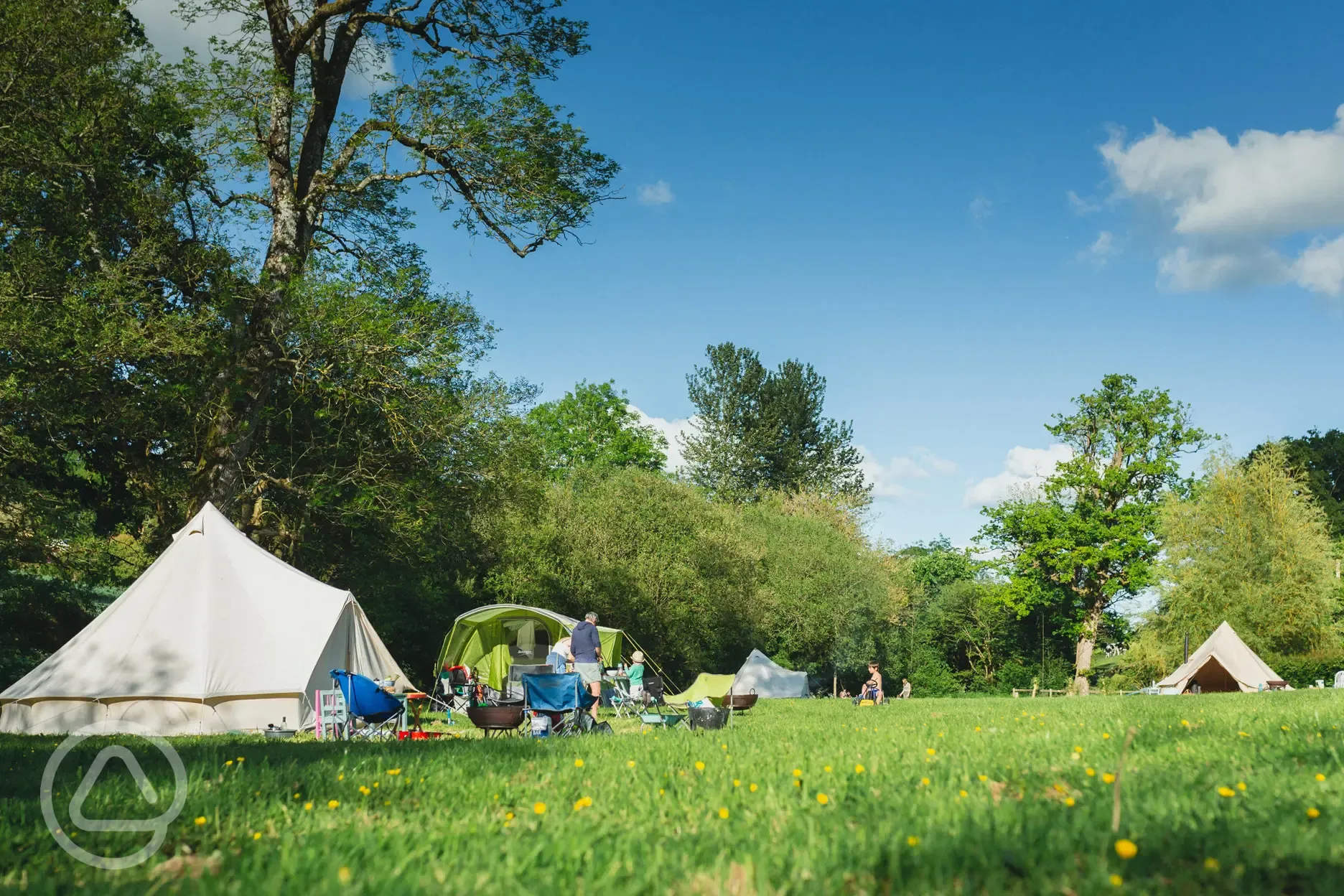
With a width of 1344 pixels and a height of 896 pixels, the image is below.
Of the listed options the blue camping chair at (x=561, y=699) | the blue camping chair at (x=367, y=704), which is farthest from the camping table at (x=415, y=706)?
the blue camping chair at (x=561, y=699)

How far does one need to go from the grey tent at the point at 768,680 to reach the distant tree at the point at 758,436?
20.3m

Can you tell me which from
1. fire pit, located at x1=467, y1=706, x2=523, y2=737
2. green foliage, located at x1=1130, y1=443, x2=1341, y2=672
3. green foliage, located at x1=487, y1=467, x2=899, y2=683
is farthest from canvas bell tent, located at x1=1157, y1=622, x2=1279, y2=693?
fire pit, located at x1=467, y1=706, x2=523, y2=737

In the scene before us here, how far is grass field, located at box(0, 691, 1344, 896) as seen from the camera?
316 cm

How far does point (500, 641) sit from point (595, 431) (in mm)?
24189

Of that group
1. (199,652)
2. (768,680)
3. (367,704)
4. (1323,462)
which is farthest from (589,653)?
(1323,462)

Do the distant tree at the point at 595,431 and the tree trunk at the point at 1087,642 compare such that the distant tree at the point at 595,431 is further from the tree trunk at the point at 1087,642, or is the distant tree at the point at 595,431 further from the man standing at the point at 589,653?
the man standing at the point at 589,653

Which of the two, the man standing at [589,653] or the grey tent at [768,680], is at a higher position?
the man standing at [589,653]

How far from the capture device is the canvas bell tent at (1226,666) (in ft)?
94.1

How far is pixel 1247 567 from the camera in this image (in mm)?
34750

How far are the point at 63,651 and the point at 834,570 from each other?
1298 inches

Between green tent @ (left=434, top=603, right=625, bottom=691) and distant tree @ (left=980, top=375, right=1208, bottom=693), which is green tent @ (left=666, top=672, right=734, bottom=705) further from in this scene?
distant tree @ (left=980, top=375, right=1208, bottom=693)

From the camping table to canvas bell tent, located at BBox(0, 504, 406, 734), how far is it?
1207mm

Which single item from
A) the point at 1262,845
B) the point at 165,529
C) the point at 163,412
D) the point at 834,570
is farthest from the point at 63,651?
the point at 834,570

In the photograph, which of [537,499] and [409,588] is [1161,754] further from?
[409,588]
